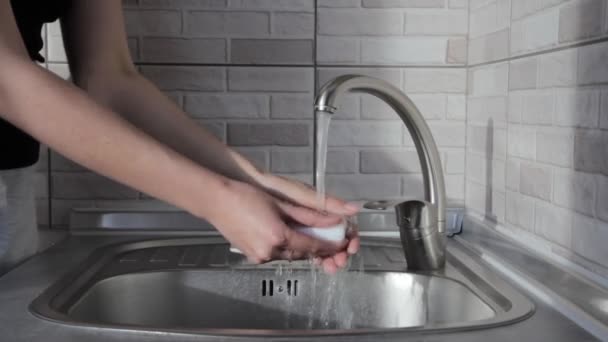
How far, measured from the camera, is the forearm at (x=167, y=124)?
3.00 feet

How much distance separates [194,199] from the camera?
687 millimetres

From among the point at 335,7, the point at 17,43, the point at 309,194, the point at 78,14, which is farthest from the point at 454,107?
the point at 17,43

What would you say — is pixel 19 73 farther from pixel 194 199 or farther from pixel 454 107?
pixel 454 107

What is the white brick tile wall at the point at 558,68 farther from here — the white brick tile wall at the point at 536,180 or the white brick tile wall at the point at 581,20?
the white brick tile wall at the point at 536,180

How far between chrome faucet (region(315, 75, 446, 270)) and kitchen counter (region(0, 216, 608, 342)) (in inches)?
4.1

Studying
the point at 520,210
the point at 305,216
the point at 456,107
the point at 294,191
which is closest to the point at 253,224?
the point at 305,216

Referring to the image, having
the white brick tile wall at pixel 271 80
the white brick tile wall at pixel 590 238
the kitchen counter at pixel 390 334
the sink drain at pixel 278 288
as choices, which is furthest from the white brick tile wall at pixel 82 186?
the white brick tile wall at pixel 590 238

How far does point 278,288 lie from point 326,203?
306mm

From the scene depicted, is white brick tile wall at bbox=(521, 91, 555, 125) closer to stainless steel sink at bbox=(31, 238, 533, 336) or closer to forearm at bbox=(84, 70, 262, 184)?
stainless steel sink at bbox=(31, 238, 533, 336)

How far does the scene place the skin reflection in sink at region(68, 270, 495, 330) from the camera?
106cm

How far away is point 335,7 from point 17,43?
2.54 ft

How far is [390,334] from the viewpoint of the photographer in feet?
2.40

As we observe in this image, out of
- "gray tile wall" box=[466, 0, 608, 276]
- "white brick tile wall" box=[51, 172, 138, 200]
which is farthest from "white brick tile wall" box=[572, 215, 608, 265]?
"white brick tile wall" box=[51, 172, 138, 200]

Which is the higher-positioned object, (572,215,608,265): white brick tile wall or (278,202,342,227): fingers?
(278,202,342,227): fingers
